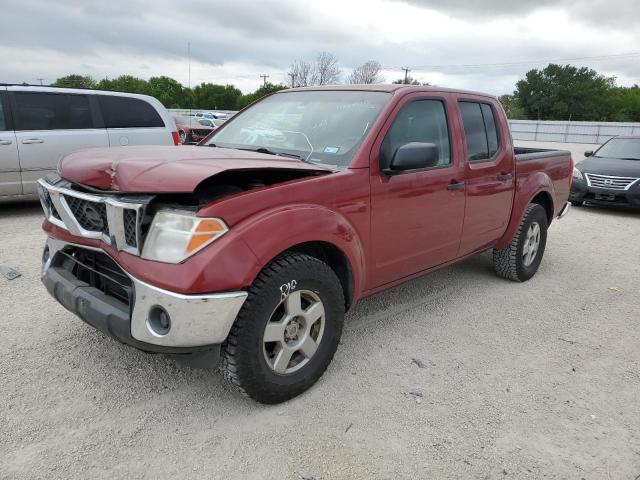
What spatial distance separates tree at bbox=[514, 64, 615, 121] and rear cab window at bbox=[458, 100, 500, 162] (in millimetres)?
85464

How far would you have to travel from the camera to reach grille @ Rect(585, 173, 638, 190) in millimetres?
9078

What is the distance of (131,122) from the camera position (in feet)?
25.6

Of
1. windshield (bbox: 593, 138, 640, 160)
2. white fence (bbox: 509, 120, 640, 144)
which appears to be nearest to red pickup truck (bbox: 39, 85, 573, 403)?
windshield (bbox: 593, 138, 640, 160)

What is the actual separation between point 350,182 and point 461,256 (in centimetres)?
165

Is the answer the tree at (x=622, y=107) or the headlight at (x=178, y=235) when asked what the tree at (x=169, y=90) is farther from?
the headlight at (x=178, y=235)

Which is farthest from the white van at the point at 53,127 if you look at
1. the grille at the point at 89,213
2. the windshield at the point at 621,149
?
the windshield at the point at 621,149

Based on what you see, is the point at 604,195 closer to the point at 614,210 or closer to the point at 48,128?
the point at 614,210

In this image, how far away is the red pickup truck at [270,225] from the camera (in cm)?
237

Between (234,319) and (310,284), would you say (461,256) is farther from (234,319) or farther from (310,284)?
(234,319)

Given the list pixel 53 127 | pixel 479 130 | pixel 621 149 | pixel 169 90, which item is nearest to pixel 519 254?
pixel 479 130

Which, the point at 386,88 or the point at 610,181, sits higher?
the point at 386,88

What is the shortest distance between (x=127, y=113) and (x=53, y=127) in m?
1.08

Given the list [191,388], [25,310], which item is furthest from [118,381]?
[25,310]

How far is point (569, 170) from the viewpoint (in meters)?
5.63
